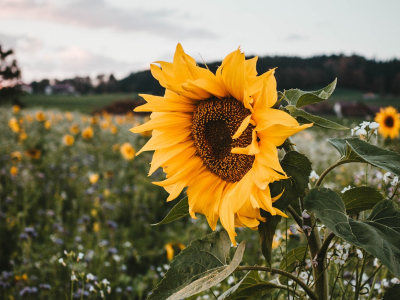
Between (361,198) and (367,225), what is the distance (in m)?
0.14

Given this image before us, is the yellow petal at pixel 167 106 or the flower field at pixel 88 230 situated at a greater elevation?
the yellow petal at pixel 167 106

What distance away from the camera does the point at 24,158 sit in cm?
504

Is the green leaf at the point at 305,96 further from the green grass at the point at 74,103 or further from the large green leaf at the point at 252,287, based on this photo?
the green grass at the point at 74,103

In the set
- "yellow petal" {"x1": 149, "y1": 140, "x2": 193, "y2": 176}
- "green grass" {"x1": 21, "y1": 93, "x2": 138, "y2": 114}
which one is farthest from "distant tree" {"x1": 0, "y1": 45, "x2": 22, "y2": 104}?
"yellow petal" {"x1": 149, "y1": 140, "x2": 193, "y2": 176}

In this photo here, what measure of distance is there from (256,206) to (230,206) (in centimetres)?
11

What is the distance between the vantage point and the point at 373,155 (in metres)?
0.84

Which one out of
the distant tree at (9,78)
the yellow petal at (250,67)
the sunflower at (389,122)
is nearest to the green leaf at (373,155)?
the yellow petal at (250,67)

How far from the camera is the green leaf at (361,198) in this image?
926 millimetres

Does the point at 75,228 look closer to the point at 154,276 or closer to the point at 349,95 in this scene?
the point at 154,276

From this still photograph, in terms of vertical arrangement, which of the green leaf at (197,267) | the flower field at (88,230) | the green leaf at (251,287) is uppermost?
the green leaf at (197,267)

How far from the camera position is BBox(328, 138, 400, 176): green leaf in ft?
2.56

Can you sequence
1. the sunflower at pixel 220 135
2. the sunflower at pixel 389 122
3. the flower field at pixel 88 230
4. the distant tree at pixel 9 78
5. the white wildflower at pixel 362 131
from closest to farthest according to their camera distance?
the sunflower at pixel 220 135 → the white wildflower at pixel 362 131 → the flower field at pixel 88 230 → the sunflower at pixel 389 122 → the distant tree at pixel 9 78

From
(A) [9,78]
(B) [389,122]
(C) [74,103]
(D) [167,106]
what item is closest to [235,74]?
(D) [167,106]

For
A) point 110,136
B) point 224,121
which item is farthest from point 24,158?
point 224,121
